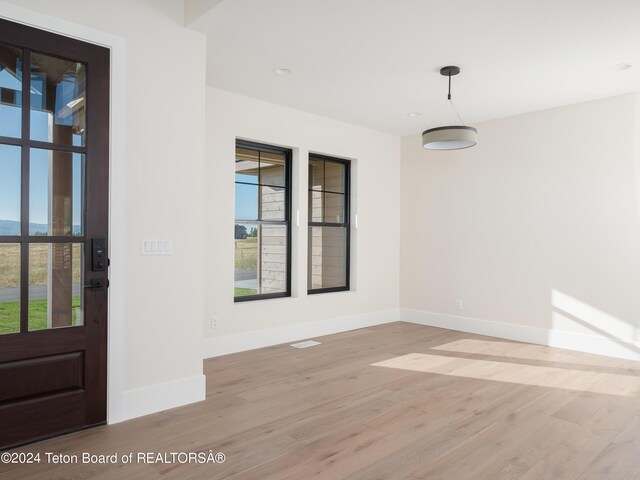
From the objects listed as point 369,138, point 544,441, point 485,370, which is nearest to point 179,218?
point 544,441

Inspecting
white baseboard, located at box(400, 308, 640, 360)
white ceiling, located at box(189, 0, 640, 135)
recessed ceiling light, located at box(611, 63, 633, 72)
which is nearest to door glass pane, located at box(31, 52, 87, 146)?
white ceiling, located at box(189, 0, 640, 135)

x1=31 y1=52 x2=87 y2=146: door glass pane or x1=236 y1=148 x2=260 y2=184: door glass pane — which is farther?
x1=236 y1=148 x2=260 y2=184: door glass pane

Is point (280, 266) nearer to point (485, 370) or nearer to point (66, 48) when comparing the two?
point (485, 370)

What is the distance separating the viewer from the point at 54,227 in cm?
259

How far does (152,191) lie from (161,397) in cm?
141

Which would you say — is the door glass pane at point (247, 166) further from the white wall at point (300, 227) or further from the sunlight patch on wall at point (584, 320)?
the sunlight patch on wall at point (584, 320)

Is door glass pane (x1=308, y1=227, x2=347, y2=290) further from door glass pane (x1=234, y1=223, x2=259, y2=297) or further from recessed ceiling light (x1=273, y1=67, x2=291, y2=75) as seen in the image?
recessed ceiling light (x1=273, y1=67, x2=291, y2=75)

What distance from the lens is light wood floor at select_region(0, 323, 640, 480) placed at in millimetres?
2301

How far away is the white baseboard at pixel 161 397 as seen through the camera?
2.87 meters

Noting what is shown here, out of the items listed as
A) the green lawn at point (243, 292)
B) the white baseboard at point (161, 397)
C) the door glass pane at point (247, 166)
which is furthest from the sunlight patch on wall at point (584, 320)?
the white baseboard at point (161, 397)

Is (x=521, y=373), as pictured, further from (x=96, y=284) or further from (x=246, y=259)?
(x=96, y=284)

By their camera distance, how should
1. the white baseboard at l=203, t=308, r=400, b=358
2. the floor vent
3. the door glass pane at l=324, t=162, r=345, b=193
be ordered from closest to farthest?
1. the white baseboard at l=203, t=308, r=400, b=358
2. the floor vent
3. the door glass pane at l=324, t=162, r=345, b=193

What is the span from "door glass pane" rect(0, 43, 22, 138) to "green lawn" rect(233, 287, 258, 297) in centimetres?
274

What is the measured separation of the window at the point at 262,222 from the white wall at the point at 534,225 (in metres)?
2.02
